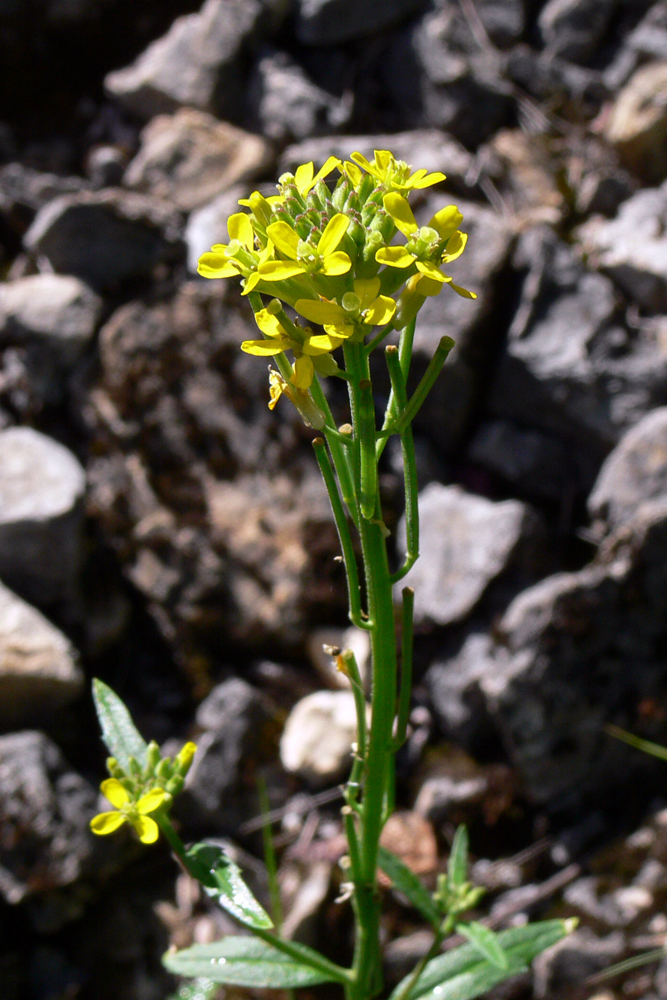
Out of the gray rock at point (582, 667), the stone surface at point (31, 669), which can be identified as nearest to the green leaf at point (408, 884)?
the gray rock at point (582, 667)

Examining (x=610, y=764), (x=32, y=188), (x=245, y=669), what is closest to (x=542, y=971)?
(x=610, y=764)

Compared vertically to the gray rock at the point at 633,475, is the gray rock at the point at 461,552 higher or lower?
lower

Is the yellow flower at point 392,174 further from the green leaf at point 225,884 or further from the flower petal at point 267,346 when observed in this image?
the green leaf at point 225,884

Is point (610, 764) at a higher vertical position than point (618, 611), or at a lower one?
lower

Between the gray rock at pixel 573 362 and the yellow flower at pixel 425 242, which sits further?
the gray rock at pixel 573 362

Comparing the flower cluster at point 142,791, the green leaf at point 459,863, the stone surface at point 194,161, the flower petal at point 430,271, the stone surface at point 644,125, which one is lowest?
the green leaf at point 459,863

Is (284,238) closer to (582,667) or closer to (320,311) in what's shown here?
(320,311)

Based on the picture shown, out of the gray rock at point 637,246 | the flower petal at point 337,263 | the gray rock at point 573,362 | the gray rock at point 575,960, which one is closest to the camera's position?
the flower petal at point 337,263

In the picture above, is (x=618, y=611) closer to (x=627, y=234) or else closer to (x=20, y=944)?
(x=627, y=234)
